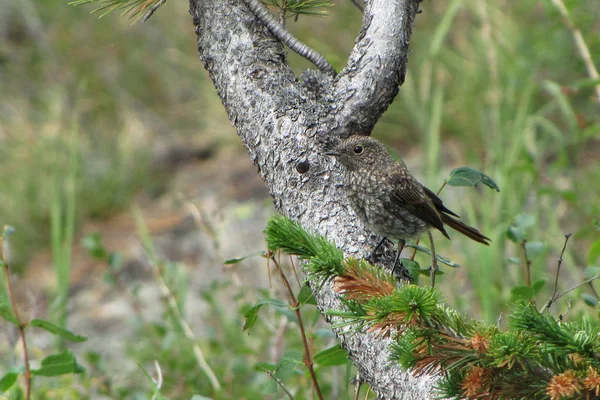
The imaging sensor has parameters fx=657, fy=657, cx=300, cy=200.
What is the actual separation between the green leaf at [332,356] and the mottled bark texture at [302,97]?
1.24 ft

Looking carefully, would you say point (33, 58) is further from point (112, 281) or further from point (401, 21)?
point (401, 21)

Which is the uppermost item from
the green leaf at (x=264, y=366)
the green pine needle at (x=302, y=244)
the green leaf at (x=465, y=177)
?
the green leaf at (x=465, y=177)

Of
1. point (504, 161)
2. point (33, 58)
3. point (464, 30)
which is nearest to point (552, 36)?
point (464, 30)

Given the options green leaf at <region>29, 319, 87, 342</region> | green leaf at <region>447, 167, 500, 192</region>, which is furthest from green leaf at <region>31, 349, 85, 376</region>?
green leaf at <region>447, 167, 500, 192</region>

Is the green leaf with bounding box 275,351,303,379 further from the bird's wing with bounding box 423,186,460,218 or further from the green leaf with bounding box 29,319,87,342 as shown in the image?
the bird's wing with bounding box 423,186,460,218

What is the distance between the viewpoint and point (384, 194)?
2.16 meters

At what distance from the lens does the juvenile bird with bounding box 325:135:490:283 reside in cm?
188

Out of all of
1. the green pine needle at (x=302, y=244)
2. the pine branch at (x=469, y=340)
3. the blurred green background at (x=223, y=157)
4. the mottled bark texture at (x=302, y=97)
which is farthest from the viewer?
the blurred green background at (x=223, y=157)

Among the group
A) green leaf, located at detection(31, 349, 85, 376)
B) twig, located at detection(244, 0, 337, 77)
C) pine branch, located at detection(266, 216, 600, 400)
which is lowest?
pine branch, located at detection(266, 216, 600, 400)

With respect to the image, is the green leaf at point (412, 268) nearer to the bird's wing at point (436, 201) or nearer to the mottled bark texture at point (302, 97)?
the mottled bark texture at point (302, 97)

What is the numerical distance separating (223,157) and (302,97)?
642 centimetres

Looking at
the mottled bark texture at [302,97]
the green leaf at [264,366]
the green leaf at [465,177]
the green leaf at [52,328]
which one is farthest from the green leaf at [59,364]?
the green leaf at [465,177]

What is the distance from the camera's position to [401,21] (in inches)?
69.5

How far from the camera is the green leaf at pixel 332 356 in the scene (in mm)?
1901
